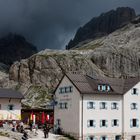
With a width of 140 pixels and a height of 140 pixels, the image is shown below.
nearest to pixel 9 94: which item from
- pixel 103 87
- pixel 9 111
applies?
pixel 9 111

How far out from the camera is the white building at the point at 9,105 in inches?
2657

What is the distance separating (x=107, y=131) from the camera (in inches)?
2530

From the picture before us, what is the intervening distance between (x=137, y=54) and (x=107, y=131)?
115m

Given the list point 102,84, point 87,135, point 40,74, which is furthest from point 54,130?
point 40,74

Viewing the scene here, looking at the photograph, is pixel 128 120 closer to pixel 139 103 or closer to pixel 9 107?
pixel 139 103

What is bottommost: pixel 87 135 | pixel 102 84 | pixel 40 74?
pixel 87 135

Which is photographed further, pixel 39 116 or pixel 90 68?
pixel 90 68

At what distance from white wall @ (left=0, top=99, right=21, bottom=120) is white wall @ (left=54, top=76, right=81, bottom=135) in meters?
8.31

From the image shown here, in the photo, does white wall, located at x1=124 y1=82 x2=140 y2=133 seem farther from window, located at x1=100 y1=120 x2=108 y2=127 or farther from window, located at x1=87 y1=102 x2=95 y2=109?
window, located at x1=87 y1=102 x2=95 y2=109

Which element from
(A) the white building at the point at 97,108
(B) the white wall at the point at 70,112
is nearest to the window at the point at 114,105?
(A) the white building at the point at 97,108

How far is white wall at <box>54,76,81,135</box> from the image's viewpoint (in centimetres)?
6203

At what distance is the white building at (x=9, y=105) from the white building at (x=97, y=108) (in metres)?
8.15

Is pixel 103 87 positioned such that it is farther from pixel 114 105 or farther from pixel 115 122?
pixel 115 122

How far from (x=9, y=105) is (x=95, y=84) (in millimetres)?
18112
